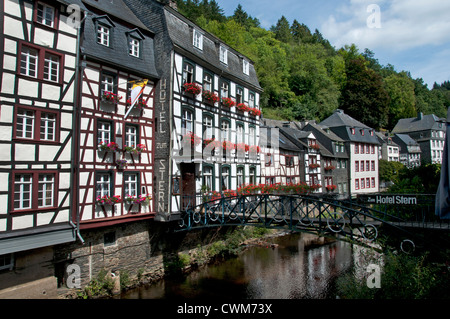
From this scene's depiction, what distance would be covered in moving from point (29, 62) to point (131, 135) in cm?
461

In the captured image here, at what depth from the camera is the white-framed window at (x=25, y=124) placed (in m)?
9.41

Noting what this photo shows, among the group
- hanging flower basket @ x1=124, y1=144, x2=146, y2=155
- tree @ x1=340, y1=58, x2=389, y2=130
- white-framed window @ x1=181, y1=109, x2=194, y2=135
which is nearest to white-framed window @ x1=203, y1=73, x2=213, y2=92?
white-framed window @ x1=181, y1=109, x2=194, y2=135

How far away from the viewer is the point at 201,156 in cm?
1491

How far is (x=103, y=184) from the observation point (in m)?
12.0

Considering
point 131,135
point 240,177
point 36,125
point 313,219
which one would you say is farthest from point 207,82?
point 313,219

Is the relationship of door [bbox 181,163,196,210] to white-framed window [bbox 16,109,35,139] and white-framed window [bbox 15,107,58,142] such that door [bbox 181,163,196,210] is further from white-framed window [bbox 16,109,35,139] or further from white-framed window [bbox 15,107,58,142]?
white-framed window [bbox 16,109,35,139]

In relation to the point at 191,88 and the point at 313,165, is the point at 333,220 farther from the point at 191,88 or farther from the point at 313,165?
the point at 313,165

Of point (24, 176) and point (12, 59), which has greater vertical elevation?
point (12, 59)

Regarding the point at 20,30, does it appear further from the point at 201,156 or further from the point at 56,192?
the point at 201,156

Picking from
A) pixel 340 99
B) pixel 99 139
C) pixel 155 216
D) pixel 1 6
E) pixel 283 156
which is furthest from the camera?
pixel 340 99

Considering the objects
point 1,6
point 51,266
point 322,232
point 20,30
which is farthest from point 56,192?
point 322,232

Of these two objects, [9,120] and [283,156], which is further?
[283,156]

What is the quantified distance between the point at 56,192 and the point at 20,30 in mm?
5320
